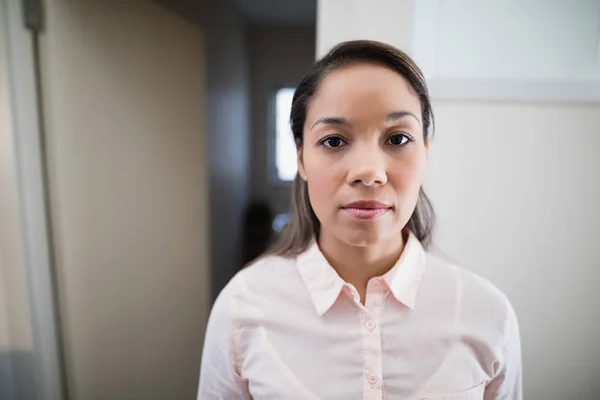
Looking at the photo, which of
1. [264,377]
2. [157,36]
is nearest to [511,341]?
[264,377]

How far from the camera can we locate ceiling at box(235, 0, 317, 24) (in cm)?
241

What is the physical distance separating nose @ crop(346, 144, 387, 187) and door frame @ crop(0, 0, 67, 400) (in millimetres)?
890

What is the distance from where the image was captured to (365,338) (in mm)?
500

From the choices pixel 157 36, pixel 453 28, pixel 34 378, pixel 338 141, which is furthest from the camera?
pixel 157 36

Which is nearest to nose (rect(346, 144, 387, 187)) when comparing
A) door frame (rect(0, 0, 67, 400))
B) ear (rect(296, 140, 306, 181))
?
ear (rect(296, 140, 306, 181))

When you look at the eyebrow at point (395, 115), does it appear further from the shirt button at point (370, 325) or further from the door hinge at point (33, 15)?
the door hinge at point (33, 15)

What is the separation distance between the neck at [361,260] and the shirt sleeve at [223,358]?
0.70 ft

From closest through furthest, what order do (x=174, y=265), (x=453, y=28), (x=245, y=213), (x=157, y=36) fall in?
(x=453, y=28), (x=157, y=36), (x=174, y=265), (x=245, y=213)

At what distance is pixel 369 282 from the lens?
1.72ft

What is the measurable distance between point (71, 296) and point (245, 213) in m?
1.93

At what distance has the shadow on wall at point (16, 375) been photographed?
0.81 meters

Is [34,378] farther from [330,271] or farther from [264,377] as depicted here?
[330,271]

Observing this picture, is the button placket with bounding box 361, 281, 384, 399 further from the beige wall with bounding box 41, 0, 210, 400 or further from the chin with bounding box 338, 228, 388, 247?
the beige wall with bounding box 41, 0, 210, 400

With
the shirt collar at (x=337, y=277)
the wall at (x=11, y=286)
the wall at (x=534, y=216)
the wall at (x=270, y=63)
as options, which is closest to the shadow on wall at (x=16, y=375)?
the wall at (x=11, y=286)
